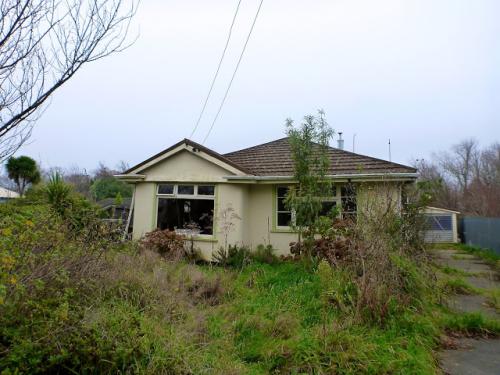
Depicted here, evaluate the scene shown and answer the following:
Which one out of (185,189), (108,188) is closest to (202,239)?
(185,189)

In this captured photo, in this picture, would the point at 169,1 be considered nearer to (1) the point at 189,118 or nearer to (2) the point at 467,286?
(2) the point at 467,286

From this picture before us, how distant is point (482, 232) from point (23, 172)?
26185mm

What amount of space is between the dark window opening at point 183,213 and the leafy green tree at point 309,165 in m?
3.67

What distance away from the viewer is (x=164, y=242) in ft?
33.3

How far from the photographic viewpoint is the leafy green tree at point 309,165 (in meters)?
8.95

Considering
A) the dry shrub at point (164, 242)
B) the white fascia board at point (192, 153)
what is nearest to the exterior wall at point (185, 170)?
the white fascia board at point (192, 153)

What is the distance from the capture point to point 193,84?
45.8ft

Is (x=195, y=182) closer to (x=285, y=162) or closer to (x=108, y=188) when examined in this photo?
(x=285, y=162)

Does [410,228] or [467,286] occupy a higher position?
[410,228]

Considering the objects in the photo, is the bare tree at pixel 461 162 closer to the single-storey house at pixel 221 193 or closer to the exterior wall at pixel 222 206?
the single-storey house at pixel 221 193

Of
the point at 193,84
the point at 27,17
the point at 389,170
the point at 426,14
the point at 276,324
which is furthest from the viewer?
the point at 193,84

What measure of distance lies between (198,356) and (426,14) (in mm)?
9868

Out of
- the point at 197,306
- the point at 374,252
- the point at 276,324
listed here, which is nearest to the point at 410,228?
the point at 374,252

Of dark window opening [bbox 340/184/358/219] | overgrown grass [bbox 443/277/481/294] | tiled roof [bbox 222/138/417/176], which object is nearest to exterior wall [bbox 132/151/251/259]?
tiled roof [bbox 222/138/417/176]
